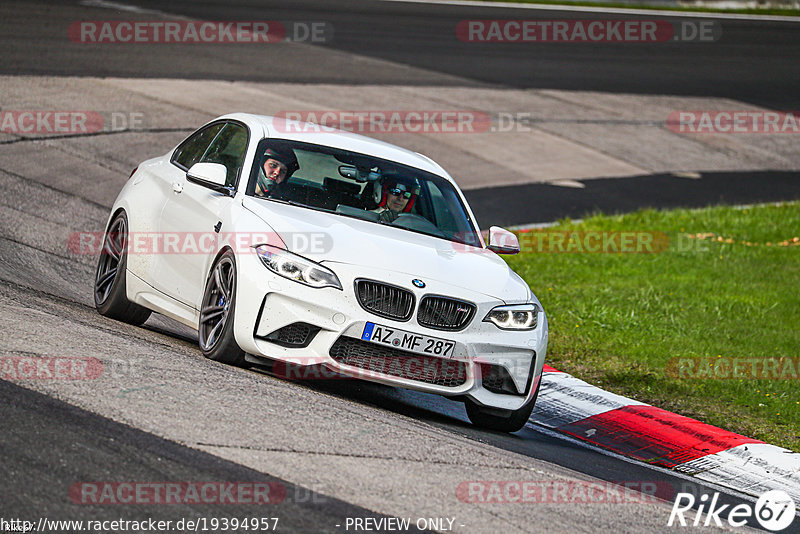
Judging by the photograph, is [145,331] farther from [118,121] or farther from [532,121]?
[532,121]

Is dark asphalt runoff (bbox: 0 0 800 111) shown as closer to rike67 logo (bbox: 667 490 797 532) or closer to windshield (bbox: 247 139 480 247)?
windshield (bbox: 247 139 480 247)

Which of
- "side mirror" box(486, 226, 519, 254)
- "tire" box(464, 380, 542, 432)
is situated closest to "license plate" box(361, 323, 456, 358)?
"tire" box(464, 380, 542, 432)

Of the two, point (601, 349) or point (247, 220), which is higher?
point (247, 220)

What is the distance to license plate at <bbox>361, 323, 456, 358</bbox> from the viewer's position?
689cm

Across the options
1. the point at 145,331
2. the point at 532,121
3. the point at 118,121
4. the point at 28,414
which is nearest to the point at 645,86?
the point at 532,121

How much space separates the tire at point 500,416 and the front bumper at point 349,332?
1.32 feet

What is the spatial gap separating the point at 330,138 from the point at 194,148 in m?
1.10

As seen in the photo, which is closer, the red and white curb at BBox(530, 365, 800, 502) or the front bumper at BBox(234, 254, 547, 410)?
the front bumper at BBox(234, 254, 547, 410)

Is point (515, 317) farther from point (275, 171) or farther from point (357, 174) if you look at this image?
point (275, 171)

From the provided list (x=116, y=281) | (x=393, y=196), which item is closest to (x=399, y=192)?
(x=393, y=196)

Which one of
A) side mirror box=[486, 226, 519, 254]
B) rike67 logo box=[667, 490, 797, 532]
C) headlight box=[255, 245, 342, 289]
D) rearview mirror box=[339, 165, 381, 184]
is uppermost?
rearview mirror box=[339, 165, 381, 184]

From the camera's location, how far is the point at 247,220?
739 cm

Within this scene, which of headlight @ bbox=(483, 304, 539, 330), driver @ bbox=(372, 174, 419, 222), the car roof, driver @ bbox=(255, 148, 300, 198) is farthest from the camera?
the car roof

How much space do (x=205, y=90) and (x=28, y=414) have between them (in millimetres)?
15001
